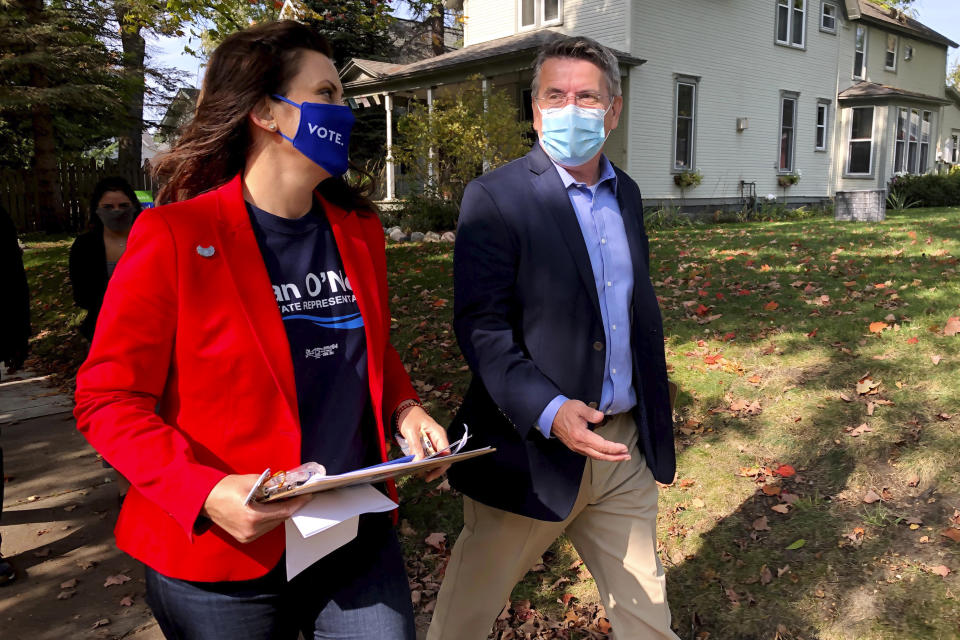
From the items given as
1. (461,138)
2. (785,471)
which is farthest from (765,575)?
(461,138)

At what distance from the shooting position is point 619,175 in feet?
9.45

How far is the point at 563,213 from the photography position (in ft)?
8.49

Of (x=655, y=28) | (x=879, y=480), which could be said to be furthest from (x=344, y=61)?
(x=879, y=480)

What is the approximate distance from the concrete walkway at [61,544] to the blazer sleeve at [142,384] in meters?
2.82

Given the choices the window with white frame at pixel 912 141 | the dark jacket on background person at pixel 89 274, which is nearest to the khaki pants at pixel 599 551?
the dark jacket on background person at pixel 89 274

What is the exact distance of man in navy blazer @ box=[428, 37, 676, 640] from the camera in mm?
2512

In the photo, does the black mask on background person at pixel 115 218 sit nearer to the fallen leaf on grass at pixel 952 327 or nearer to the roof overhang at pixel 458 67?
the fallen leaf on grass at pixel 952 327

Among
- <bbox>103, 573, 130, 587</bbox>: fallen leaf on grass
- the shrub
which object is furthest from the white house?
<bbox>103, 573, 130, 587</bbox>: fallen leaf on grass

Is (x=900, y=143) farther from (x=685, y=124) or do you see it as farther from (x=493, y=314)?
(x=493, y=314)

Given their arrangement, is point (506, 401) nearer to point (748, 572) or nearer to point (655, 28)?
point (748, 572)

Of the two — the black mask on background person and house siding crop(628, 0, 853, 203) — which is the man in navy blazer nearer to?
the black mask on background person

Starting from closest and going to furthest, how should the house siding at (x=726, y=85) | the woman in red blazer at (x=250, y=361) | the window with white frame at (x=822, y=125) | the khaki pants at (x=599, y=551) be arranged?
1. the woman in red blazer at (x=250, y=361)
2. the khaki pants at (x=599, y=551)
3. the house siding at (x=726, y=85)
4. the window with white frame at (x=822, y=125)

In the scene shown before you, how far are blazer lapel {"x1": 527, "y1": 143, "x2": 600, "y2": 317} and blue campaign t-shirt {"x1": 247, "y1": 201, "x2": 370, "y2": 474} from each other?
2.63 ft

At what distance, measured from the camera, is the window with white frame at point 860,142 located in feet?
84.2
